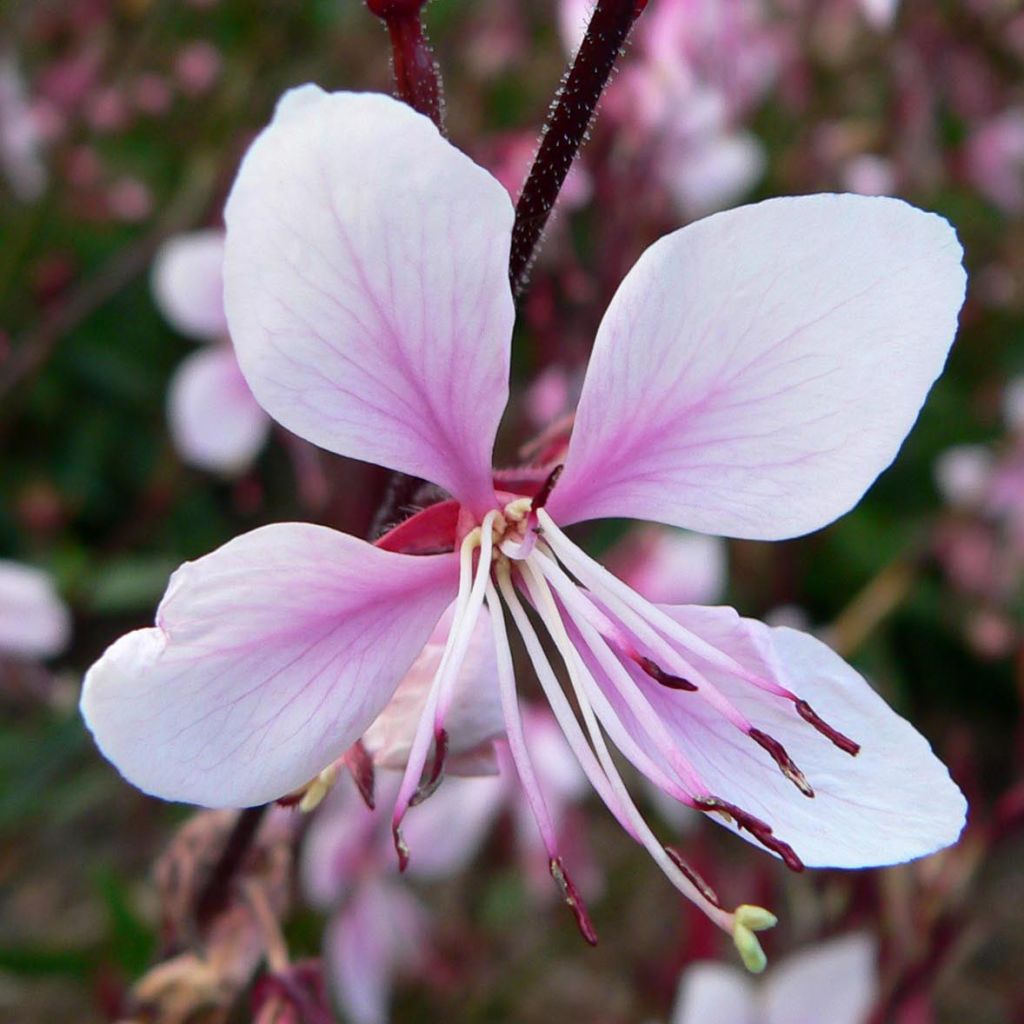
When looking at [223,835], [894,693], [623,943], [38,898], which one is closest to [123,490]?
[38,898]

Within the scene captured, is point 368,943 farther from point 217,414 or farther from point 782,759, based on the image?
point 782,759

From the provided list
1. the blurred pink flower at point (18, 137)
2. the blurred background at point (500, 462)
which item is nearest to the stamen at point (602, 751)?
the blurred background at point (500, 462)

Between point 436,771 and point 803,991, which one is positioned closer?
point 436,771

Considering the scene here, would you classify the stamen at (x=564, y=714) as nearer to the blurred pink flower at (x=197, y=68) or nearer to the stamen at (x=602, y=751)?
the stamen at (x=602, y=751)

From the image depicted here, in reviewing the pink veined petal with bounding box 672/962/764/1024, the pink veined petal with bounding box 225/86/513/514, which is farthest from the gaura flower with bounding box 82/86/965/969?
the pink veined petal with bounding box 672/962/764/1024

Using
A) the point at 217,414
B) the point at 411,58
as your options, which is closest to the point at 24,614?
the point at 217,414

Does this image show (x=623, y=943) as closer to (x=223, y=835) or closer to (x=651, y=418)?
(x=223, y=835)

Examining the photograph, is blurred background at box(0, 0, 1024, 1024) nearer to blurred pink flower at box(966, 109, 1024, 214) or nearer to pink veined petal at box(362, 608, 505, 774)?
blurred pink flower at box(966, 109, 1024, 214)
